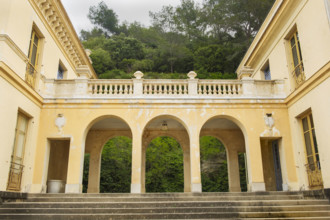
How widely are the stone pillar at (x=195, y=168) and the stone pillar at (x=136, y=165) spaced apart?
183cm

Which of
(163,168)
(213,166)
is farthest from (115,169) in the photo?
(213,166)

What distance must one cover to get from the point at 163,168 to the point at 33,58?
14390mm

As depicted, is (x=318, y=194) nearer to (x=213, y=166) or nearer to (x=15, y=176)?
(x=15, y=176)

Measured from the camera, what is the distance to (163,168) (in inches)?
871

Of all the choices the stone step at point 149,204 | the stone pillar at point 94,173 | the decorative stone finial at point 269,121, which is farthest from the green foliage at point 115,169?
the stone step at point 149,204

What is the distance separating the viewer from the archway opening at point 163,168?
2140 centimetres

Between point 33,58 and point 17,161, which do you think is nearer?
point 17,161

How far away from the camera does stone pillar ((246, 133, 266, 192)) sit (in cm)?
972

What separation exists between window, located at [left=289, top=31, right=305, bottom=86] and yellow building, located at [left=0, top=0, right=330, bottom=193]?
0.05 m

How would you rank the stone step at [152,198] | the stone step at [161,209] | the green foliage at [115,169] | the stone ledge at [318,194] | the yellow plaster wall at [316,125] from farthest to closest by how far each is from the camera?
1. the green foliage at [115,169]
2. the yellow plaster wall at [316,125]
3. the stone step at [152,198]
4. the stone ledge at [318,194]
5. the stone step at [161,209]

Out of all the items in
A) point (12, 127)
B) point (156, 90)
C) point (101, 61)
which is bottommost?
point (12, 127)

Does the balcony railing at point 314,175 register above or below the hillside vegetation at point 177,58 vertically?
below

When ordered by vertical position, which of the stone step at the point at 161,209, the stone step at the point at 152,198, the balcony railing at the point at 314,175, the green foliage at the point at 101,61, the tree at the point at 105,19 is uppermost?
the tree at the point at 105,19

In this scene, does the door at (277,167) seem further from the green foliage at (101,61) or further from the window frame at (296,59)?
the green foliage at (101,61)
